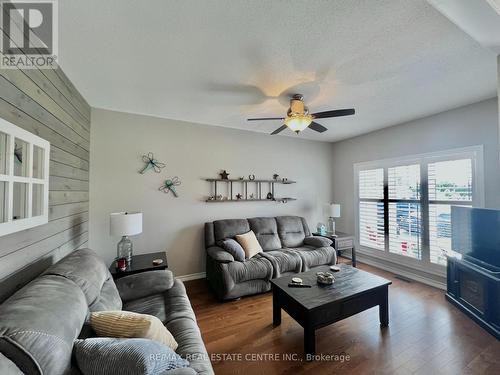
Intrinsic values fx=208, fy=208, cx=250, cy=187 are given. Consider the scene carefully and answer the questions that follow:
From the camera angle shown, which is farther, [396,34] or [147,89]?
[147,89]

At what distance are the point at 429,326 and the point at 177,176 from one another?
3618 millimetres

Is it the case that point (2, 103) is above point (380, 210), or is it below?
above

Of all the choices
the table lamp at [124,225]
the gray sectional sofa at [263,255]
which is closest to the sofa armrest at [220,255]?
the gray sectional sofa at [263,255]

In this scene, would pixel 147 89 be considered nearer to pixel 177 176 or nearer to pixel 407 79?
pixel 177 176

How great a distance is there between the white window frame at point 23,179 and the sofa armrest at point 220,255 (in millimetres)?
1761

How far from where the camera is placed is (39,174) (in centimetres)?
153

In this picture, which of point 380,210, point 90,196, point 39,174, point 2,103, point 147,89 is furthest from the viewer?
point 380,210

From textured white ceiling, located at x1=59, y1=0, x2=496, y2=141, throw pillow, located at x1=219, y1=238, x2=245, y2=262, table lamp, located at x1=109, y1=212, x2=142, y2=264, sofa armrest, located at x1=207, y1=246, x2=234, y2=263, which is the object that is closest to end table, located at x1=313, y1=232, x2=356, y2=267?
throw pillow, located at x1=219, y1=238, x2=245, y2=262

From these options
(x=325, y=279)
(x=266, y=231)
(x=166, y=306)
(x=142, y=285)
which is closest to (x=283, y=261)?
(x=266, y=231)

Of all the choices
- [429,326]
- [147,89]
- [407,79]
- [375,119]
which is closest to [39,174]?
[147,89]

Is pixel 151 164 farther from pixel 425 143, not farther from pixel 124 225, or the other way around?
pixel 425 143

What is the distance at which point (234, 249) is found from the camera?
290cm

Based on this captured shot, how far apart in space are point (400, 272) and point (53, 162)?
4890 millimetres

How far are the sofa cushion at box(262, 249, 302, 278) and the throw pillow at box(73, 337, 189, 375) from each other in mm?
2024
